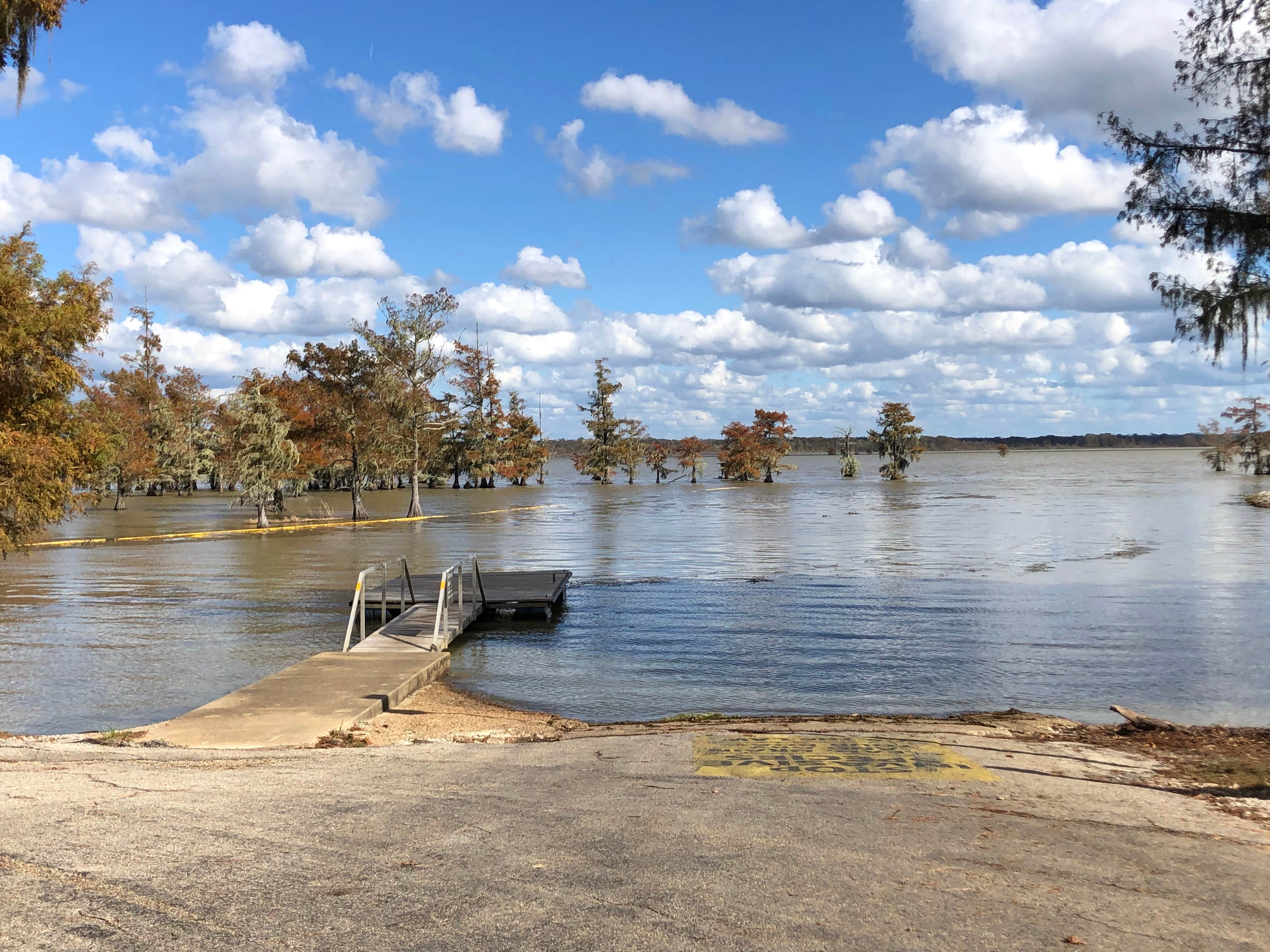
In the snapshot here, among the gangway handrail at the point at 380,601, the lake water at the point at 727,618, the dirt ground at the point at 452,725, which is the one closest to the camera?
the dirt ground at the point at 452,725

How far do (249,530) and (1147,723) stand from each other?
124ft

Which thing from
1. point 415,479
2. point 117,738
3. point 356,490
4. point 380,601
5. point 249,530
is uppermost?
point 415,479

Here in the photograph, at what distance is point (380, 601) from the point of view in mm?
20469

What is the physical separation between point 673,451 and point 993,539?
6767 centimetres

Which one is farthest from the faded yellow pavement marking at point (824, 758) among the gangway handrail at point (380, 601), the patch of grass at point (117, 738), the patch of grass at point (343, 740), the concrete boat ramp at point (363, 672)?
the gangway handrail at point (380, 601)

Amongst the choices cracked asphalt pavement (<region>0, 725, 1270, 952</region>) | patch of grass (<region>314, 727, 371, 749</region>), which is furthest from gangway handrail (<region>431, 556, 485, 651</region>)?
cracked asphalt pavement (<region>0, 725, 1270, 952</region>)

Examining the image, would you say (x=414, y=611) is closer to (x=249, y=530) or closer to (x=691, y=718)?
(x=691, y=718)

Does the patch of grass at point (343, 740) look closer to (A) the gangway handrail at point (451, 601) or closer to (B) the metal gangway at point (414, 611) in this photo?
(B) the metal gangway at point (414, 611)

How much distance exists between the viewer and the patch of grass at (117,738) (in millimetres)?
8734

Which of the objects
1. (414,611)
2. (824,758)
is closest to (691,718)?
(824,758)

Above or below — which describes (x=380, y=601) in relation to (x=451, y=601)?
below

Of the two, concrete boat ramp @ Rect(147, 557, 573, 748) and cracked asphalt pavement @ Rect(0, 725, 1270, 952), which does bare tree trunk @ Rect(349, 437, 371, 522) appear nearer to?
concrete boat ramp @ Rect(147, 557, 573, 748)

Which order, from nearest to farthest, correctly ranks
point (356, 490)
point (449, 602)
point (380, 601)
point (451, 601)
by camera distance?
1. point (449, 602)
2. point (451, 601)
3. point (380, 601)
4. point (356, 490)

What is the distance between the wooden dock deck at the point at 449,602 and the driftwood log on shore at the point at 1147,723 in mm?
8954
